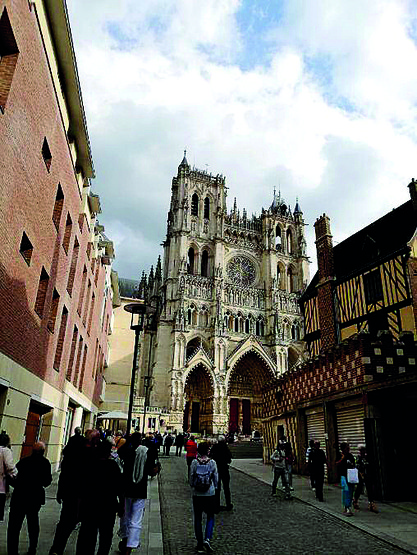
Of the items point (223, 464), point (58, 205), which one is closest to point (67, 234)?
point (58, 205)

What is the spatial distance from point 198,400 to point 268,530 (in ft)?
116

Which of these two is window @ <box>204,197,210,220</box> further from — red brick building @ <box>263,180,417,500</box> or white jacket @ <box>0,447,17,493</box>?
white jacket @ <box>0,447,17,493</box>

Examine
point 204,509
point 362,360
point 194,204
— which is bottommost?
point 204,509

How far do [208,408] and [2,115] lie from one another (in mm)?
35791

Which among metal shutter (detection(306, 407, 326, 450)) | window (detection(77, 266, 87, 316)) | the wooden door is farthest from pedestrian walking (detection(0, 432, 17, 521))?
window (detection(77, 266, 87, 316))

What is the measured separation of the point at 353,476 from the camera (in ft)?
26.8

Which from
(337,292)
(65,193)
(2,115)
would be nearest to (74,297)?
(65,193)

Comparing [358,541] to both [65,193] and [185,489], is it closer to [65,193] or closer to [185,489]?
[185,489]

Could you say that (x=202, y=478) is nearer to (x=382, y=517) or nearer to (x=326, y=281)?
(x=382, y=517)

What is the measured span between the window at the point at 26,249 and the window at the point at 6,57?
2.78m

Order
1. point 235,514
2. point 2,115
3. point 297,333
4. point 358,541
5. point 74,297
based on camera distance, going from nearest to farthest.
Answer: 1. point 358,541
2. point 2,115
3. point 235,514
4. point 74,297
5. point 297,333

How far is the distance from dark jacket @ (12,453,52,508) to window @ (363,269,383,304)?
1281 centimetres

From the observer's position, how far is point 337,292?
16875 millimetres

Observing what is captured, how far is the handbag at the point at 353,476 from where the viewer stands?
812 centimetres
